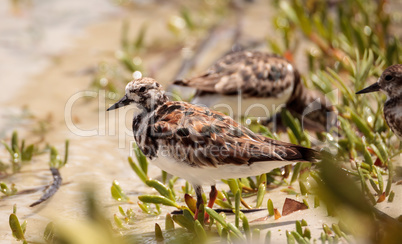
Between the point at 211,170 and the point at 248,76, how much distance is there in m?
1.83

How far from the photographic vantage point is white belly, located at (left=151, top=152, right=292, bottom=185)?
3.35 meters

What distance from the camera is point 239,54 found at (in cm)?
535

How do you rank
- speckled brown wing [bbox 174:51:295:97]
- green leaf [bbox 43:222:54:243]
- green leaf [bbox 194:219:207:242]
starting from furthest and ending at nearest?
speckled brown wing [bbox 174:51:295:97] < green leaf [bbox 43:222:54:243] < green leaf [bbox 194:219:207:242]

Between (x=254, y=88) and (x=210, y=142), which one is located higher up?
(x=254, y=88)

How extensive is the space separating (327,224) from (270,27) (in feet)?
16.5

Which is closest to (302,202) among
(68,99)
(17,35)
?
(68,99)

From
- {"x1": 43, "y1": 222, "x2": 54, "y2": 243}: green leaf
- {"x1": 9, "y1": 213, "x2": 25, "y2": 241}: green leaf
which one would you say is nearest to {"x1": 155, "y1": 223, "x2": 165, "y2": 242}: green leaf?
{"x1": 43, "y1": 222, "x2": 54, "y2": 243}: green leaf

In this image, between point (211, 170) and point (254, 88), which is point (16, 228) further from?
point (254, 88)

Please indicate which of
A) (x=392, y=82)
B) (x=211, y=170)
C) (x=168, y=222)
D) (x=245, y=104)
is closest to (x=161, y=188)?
(x=168, y=222)

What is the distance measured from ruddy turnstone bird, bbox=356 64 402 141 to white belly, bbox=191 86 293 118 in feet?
4.41

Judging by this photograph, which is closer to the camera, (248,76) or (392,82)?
(392,82)

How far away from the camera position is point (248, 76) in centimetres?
505

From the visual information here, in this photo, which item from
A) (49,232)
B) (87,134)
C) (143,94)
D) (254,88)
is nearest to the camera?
(49,232)

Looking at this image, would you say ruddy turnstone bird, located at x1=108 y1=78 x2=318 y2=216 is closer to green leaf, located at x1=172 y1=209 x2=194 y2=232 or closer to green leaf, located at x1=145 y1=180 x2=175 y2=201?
green leaf, located at x1=145 y1=180 x2=175 y2=201
